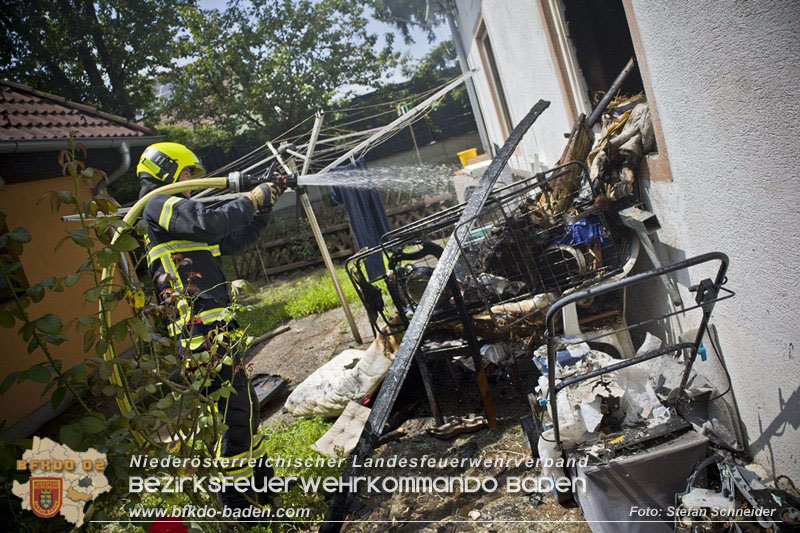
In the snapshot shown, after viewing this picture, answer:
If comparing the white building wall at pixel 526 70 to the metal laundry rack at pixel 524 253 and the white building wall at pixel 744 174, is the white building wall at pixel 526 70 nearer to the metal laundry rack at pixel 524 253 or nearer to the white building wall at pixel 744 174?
Answer: the metal laundry rack at pixel 524 253

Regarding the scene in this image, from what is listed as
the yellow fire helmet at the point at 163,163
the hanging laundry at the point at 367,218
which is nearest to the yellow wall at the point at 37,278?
the yellow fire helmet at the point at 163,163

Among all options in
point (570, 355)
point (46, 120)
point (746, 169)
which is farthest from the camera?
point (46, 120)

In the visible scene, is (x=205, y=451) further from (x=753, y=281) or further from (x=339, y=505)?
(x=753, y=281)

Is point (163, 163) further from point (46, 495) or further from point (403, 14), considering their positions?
point (403, 14)

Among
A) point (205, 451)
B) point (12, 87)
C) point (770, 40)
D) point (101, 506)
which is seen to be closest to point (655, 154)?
point (770, 40)

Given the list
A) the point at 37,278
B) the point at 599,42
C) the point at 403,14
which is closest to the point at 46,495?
the point at 599,42

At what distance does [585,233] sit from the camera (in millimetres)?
3242

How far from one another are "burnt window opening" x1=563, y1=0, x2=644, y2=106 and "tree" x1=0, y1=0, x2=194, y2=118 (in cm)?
1393

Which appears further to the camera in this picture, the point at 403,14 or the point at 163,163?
the point at 403,14

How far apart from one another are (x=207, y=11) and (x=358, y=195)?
10788mm

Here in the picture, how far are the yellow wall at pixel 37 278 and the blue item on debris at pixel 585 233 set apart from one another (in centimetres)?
526

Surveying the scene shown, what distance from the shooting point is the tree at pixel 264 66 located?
14.9 m

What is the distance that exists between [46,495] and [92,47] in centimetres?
1685

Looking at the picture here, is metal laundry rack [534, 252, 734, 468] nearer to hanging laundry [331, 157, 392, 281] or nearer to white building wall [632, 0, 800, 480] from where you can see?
white building wall [632, 0, 800, 480]
